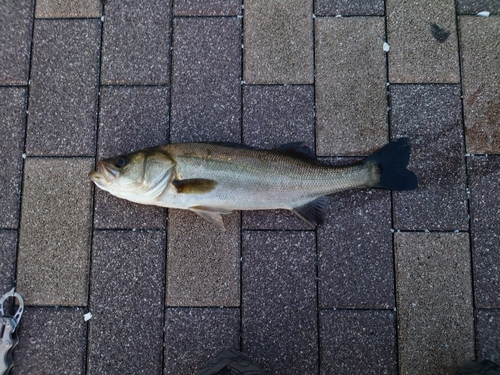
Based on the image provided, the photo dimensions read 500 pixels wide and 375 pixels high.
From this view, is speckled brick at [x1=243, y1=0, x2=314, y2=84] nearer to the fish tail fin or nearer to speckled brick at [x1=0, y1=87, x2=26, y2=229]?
the fish tail fin

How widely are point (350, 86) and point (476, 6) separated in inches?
64.0

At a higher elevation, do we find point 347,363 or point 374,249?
point 374,249

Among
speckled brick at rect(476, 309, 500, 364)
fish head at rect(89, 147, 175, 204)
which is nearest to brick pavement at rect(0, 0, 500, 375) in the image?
speckled brick at rect(476, 309, 500, 364)

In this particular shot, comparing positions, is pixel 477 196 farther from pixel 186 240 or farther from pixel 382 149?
pixel 186 240

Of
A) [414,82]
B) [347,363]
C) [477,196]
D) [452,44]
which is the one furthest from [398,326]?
[452,44]

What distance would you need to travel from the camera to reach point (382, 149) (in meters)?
3.40

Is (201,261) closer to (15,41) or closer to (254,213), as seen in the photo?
(254,213)

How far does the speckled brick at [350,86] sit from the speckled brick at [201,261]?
1333 mm

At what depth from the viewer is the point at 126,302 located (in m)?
3.54

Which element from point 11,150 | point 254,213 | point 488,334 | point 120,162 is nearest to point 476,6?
point 254,213

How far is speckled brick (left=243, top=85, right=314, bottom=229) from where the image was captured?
12.0 ft

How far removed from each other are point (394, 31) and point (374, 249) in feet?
7.53

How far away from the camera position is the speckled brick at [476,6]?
149 inches

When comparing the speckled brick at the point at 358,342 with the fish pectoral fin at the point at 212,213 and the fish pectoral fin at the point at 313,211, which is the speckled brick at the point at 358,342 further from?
the fish pectoral fin at the point at 212,213
